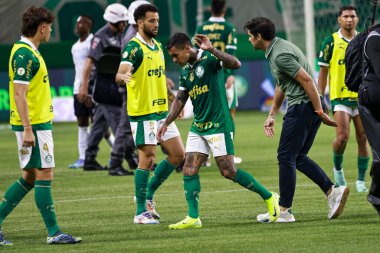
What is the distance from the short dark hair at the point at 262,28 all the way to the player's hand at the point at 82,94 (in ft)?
23.3

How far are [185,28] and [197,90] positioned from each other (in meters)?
23.9

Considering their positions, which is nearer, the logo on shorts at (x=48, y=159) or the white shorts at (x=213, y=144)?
the logo on shorts at (x=48, y=159)

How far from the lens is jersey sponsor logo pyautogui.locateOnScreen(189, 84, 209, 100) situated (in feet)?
34.7

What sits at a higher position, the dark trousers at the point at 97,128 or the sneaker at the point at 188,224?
the sneaker at the point at 188,224

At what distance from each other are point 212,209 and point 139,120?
1452 mm

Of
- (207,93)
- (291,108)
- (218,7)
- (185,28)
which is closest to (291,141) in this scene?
(291,108)

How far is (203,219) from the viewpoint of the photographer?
36.2ft

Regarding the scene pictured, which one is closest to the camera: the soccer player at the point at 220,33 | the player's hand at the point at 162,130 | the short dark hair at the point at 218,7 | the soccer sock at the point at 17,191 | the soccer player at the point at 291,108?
the soccer sock at the point at 17,191

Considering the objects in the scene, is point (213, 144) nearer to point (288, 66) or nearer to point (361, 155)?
point (288, 66)

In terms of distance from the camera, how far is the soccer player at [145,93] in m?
11.0

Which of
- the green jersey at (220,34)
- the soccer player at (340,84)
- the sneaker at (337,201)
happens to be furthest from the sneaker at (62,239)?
the green jersey at (220,34)

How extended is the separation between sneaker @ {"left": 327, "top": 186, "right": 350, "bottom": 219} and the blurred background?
842 inches

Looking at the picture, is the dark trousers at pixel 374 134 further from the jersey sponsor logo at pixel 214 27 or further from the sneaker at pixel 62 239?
the jersey sponsor logo at pixel 214 27

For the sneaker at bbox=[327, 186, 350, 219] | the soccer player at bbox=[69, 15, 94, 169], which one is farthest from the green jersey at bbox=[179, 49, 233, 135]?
the soccer player at bbox=[69, 15, 94, 169]
